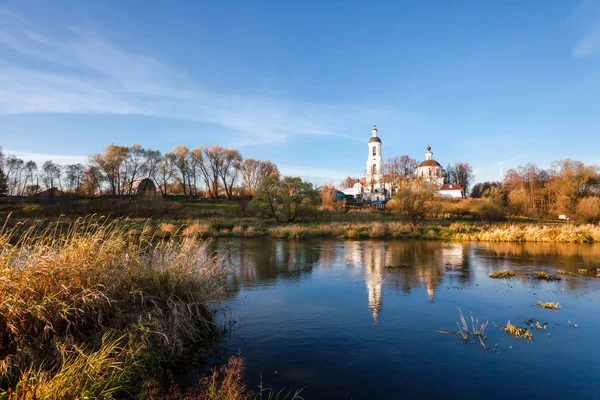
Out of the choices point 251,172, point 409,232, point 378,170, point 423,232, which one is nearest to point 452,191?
point 378,170

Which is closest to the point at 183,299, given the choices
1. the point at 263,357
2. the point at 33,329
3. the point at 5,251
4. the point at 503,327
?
the point at 263,357

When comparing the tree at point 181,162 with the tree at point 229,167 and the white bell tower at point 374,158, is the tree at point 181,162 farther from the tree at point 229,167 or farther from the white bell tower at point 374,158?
the white bell tower at point 374,158

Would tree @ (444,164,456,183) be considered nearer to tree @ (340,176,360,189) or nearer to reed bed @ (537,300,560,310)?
tree @ (340,176,360,189)

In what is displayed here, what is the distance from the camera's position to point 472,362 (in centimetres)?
690

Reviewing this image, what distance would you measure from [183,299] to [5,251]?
327 centimetres

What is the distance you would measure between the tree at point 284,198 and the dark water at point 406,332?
1032 inches

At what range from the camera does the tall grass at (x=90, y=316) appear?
4656 mm

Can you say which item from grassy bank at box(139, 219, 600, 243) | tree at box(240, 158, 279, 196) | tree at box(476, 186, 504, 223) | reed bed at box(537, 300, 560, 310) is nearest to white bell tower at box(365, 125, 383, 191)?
tree at box(240, 158, 279, 196)

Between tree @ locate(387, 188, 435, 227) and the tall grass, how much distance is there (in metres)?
31.5

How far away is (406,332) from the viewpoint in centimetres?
842

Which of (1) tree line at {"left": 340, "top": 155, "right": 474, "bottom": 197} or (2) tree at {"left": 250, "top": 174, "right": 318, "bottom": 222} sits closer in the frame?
(2) tree at {"left": 250, "top": 174, "right": 318, "bottom": 222}

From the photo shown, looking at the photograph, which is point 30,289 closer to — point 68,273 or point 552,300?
point 68,273

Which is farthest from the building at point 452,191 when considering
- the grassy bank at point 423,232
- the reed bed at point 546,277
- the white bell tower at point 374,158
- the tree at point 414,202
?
the reed bed at point 546,277

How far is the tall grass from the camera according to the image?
4.66m
